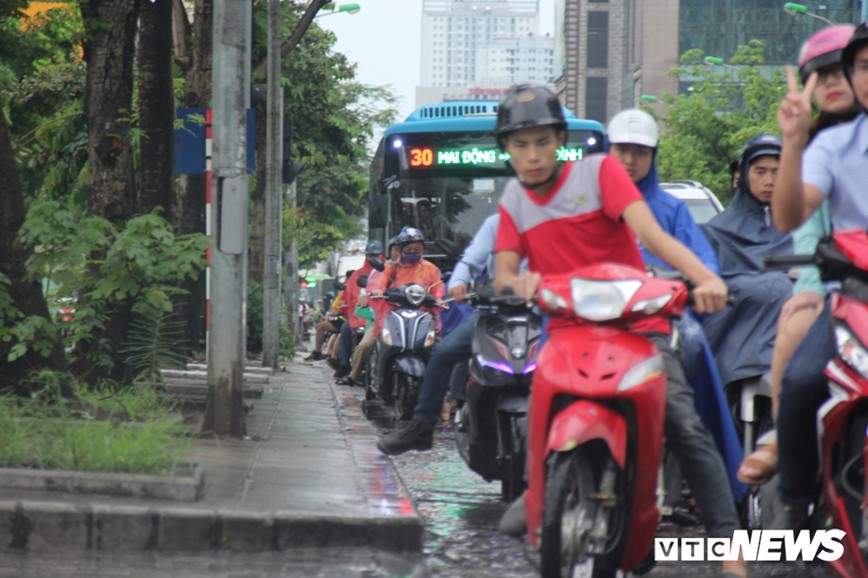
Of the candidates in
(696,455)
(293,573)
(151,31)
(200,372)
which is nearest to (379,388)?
(200,372)

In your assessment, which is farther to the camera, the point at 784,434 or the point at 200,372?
the point at 200,372

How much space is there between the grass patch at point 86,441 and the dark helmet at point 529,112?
8.68 feet

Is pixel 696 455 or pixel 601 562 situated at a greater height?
pixel 696 455

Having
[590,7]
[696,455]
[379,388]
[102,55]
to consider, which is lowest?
[379,388]

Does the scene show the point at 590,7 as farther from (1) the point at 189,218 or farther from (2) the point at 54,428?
(2) the point at 54,428

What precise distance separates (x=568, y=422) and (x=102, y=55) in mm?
7962

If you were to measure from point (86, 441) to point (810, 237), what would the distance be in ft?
12.1

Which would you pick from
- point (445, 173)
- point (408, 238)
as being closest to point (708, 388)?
point (408, 238)

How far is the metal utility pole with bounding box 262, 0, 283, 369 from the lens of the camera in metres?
→ 21.6

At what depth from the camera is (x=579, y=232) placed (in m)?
5.36

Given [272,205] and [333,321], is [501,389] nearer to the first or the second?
[272,205]

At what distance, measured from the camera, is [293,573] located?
240 inches

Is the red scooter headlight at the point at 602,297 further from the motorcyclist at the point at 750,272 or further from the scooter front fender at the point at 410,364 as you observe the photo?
the scooter front fender at the point at 410,364

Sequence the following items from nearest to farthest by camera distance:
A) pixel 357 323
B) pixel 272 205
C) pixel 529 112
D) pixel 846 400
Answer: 1. pixel 846 400
2. pixel 529 112
3. pixel 357 323
4. pixel 272 205
